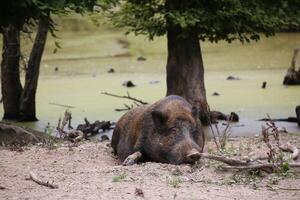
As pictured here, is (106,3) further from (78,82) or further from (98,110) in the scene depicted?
(78,82)

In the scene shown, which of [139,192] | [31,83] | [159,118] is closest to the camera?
[139,192]

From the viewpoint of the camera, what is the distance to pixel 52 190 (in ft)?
21.1

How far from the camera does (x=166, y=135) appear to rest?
7.92 m

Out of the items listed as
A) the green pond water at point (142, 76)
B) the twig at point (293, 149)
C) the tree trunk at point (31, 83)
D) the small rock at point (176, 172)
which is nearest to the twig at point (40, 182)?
the small rock at point (176, 172)

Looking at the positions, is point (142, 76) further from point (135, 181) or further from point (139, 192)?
point (139, 192)

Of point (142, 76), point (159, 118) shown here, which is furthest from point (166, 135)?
point (142, 76)

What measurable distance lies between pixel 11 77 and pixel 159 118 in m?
7.31

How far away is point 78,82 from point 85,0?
44.6 feet

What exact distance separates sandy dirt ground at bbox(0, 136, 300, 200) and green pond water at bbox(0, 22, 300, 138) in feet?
16.7

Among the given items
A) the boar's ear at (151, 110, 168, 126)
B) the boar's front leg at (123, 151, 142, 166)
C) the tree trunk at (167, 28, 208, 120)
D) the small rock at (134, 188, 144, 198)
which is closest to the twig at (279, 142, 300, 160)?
the boar's ear at (151, 110, 168, 126)

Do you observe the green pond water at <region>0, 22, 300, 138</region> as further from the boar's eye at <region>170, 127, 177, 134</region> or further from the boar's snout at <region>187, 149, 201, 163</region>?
the boar's snout at <region>187, 149, 201, 163</region>

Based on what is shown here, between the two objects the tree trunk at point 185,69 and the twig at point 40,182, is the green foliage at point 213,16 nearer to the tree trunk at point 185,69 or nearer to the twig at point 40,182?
the tree trunk at point 185,69

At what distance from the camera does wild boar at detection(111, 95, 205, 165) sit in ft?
25.5

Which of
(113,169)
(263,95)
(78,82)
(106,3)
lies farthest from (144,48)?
(113,169)
